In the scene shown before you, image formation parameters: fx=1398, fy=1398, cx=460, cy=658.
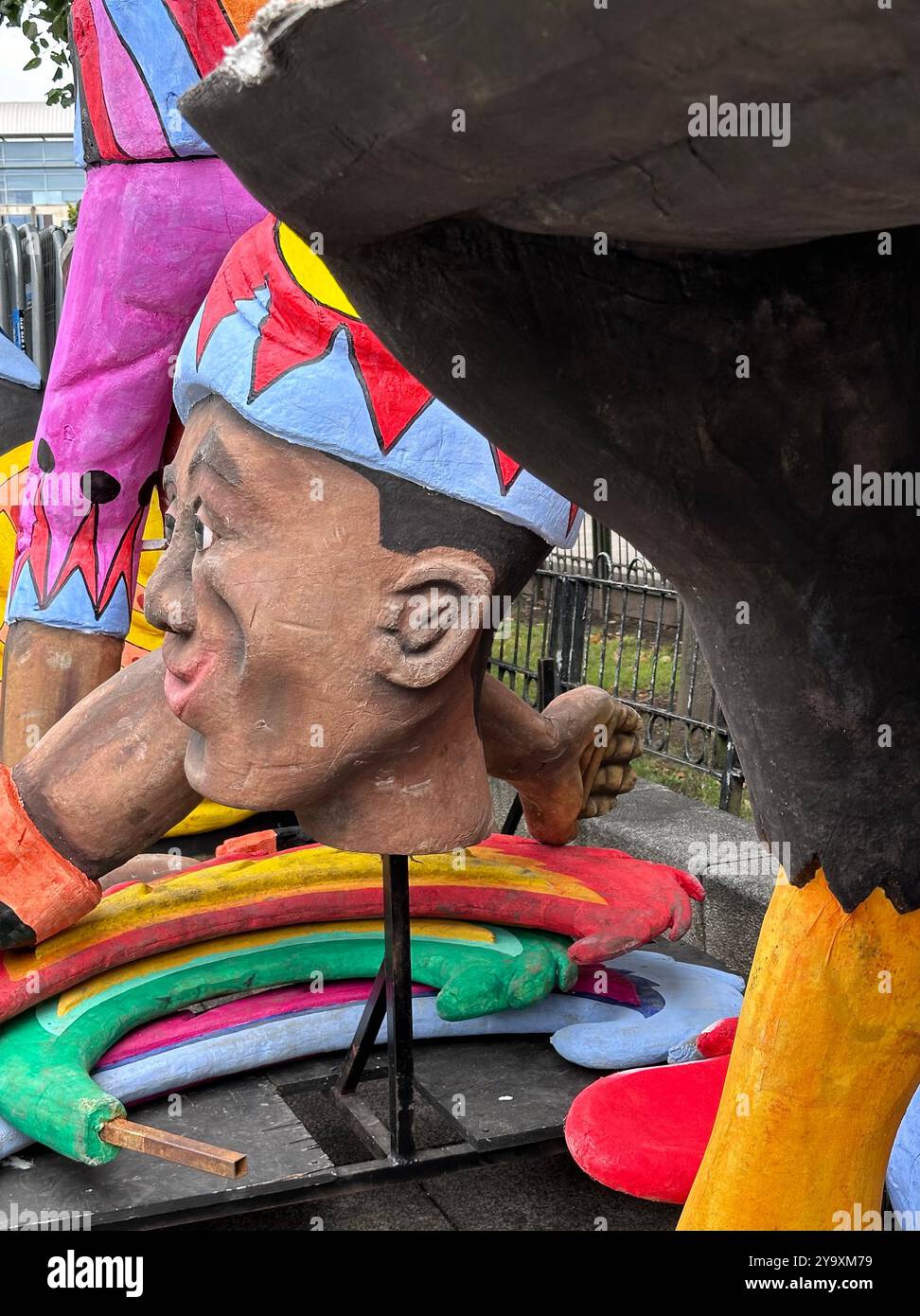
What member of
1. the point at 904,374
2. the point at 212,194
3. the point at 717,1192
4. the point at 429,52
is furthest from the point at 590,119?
the point at 212,194

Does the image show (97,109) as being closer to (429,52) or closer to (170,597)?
(170,597)

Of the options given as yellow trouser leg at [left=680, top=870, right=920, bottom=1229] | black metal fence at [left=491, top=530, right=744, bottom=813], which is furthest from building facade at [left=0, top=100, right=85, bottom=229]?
yellow trouser leg at [left=680, top=870, right=920, bottom=1229]

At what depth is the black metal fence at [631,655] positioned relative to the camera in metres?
4.25

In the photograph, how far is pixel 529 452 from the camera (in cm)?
108

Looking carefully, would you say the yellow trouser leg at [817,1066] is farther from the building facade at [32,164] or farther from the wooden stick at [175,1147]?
the building facade at [32,164]

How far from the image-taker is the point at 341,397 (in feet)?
6.33

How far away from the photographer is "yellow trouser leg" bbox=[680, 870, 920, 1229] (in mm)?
1306

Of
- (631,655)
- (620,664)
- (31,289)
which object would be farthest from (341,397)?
(31,289)

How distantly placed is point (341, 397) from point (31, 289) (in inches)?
186

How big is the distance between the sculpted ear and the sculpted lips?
0.25 m

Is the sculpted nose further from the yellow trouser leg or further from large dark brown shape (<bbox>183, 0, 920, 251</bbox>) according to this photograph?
large dark brown shape (<bbox>183, 0, 920, 251</bbox>)

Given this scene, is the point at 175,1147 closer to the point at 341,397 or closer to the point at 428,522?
the point at 428,522

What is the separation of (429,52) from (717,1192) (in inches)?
44.3

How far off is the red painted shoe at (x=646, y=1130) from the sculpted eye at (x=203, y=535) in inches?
36.0
